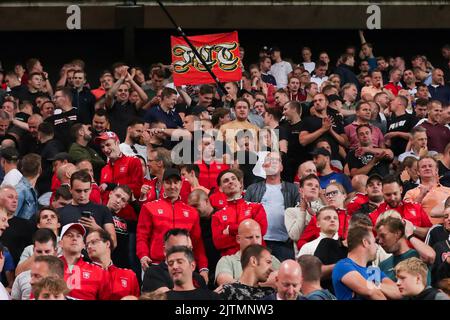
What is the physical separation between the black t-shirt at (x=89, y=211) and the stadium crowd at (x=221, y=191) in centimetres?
2

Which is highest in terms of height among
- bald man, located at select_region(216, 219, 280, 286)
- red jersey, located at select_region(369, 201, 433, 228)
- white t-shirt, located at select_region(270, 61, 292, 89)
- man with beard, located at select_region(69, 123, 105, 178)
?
white t-shirt, located at select_region(270, 61, 292, 89)

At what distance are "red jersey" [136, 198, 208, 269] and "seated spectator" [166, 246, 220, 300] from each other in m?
2.79

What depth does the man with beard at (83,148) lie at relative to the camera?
16750mm


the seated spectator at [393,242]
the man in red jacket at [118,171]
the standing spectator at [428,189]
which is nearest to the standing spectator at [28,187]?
the man in red jacket at [118,171]

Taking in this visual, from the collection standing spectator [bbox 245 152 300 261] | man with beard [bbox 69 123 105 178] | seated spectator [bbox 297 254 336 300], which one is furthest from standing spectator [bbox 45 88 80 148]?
seated spectator [bbox 297 254 336 300]

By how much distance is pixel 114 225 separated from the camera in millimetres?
14703

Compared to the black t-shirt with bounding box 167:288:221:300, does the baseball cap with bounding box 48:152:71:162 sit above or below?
above

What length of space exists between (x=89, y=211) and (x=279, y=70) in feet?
34.2

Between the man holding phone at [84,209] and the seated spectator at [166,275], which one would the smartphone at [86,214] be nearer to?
the man holding phone at [84,209]

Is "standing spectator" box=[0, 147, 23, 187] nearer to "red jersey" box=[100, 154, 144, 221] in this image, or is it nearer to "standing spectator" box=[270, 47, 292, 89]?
"red jersey" box=[100, 154, 144, 221]

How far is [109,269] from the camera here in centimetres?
1264

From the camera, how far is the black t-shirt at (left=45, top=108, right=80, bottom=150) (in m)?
17.9
